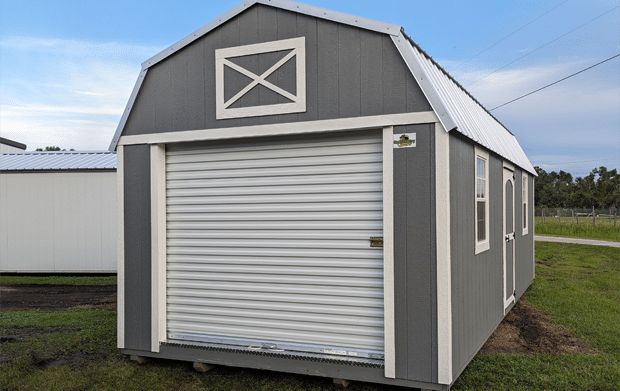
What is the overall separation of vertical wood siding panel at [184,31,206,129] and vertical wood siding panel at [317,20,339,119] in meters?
1.34

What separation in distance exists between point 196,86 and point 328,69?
151 cm

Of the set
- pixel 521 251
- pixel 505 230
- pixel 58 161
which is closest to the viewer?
pixel 505 230

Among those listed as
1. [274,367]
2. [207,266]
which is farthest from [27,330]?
[274,367]

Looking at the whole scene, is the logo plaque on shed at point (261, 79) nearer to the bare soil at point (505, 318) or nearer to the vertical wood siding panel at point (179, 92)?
the vertical wood siding panel at point (179, 92)

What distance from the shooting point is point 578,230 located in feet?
80.0

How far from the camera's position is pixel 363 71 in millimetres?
4676

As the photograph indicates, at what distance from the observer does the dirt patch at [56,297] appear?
8992mm

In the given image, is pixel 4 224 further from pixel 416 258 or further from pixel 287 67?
pixel 416 258

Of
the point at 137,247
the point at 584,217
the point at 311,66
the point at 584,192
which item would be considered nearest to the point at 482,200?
the point at 311,66

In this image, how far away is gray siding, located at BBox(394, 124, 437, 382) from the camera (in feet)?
14.4

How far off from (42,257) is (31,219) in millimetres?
1033

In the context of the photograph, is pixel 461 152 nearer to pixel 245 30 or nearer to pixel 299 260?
pixel 299 260

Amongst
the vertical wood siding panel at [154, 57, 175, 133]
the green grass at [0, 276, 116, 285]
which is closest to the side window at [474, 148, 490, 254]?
the vertical wood siding panel at [154, 57, 175, 133]

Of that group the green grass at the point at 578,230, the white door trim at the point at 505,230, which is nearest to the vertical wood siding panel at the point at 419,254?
the white door trim at the point at 505,230
